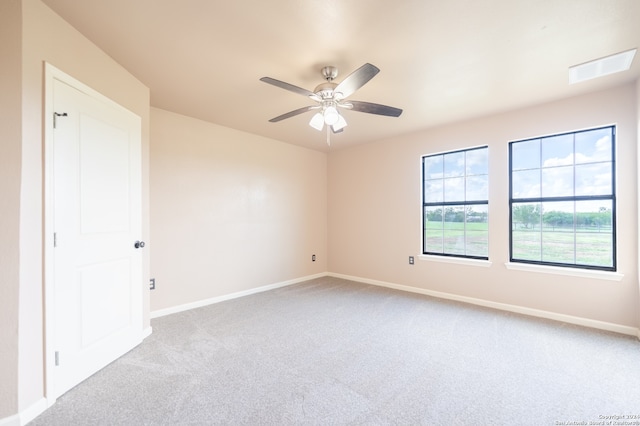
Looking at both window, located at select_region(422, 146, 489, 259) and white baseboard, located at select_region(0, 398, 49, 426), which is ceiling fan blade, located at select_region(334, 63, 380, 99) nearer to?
window, located at select_region(422, 146, 489, 259)

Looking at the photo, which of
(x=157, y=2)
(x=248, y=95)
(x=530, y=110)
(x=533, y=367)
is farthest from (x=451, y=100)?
(x=157, y=2)

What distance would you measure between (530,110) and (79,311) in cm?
491

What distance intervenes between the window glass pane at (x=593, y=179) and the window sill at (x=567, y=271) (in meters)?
0.86

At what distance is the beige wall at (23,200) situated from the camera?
1575 mm

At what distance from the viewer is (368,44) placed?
212 cm

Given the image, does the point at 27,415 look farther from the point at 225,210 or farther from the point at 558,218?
the point at 558,218

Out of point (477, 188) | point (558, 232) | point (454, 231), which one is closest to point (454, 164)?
point (477, 188)

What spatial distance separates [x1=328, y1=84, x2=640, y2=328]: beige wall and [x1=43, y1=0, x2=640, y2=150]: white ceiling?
35 cm

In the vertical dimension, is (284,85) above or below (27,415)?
above

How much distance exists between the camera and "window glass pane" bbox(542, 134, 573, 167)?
3299 millimetres

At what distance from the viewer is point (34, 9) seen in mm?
1704

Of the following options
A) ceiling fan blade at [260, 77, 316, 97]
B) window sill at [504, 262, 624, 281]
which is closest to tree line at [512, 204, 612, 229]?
window sill at [504, 262, 624, 281]

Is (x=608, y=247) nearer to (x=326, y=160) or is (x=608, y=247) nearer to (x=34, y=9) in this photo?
(x=326, y=160)

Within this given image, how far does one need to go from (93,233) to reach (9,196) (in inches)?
24.9
